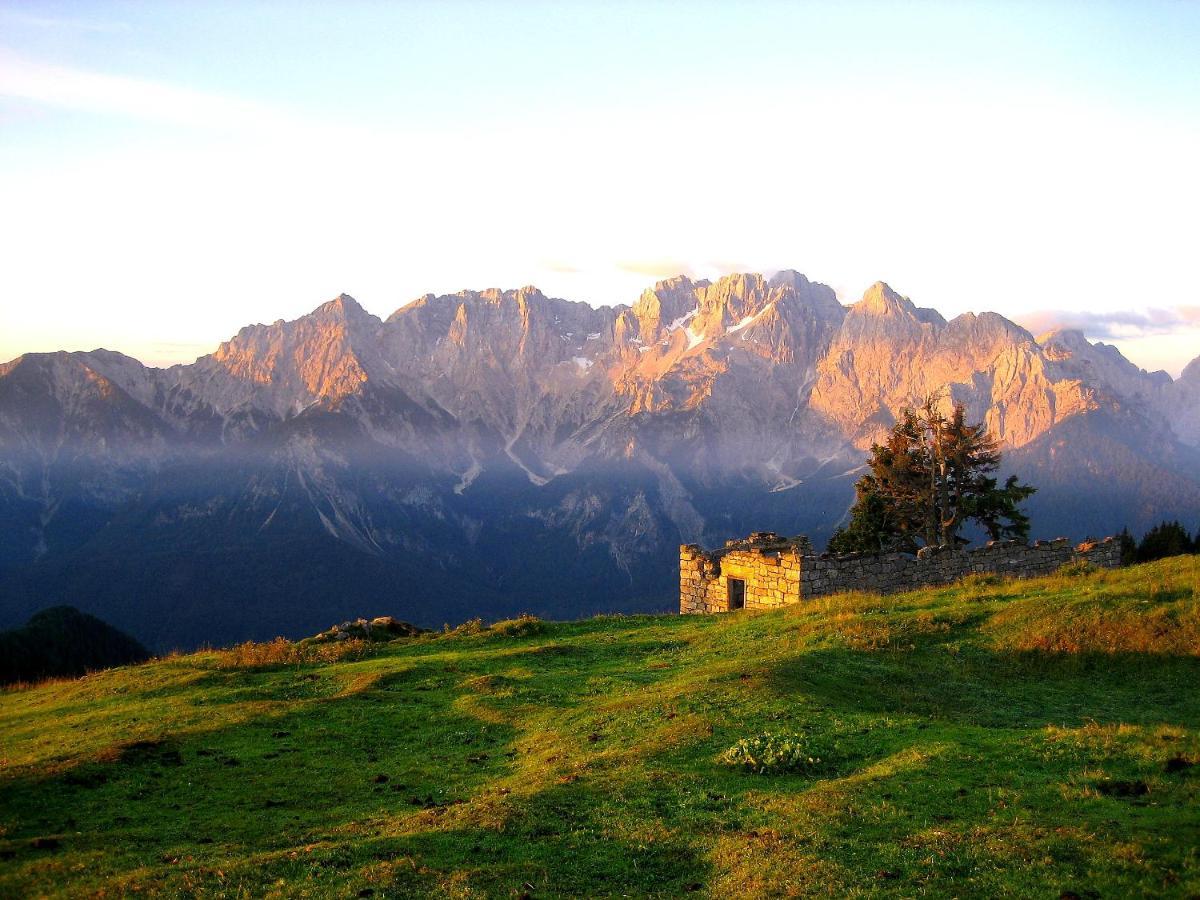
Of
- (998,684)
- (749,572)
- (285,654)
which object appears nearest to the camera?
(998,684)

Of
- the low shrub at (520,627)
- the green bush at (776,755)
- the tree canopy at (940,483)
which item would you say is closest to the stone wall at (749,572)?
the tree canopy at (940,483)

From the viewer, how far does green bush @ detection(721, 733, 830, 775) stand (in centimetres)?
1502

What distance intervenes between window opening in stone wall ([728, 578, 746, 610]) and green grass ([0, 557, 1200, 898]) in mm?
13578

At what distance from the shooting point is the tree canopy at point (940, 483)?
47938 millimetres

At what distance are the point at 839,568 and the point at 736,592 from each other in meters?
5.93

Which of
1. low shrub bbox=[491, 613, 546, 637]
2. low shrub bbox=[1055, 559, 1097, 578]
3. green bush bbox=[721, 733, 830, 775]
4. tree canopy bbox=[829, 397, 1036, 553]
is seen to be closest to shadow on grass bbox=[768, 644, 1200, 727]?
green bush bbox=[721, 733, 830, 775]

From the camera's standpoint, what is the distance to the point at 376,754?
17.6 metres

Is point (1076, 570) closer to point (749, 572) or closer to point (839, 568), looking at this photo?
point (839, 568)

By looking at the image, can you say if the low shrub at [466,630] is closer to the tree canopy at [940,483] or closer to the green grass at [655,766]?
the green grass at [655,766]

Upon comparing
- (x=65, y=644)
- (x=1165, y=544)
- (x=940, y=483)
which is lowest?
(x=65, y=644)

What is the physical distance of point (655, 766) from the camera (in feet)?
50.5

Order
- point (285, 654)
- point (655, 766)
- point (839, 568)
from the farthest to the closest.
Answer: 1. point (839, 568)
2. point (285, 654)
3. point (655, 766)

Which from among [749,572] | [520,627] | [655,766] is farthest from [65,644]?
[655,766]

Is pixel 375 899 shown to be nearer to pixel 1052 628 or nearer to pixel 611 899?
pixel 611 899
